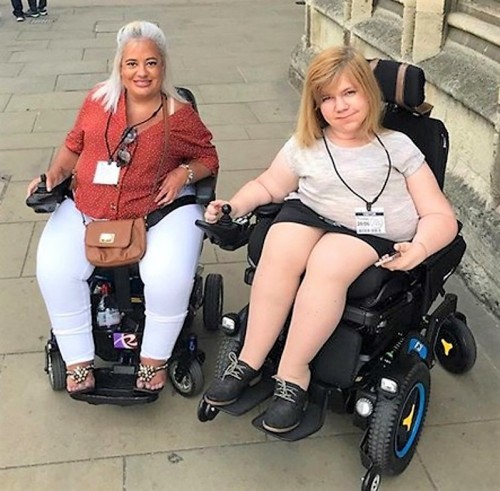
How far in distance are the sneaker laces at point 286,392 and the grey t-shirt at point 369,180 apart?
0.58 meters

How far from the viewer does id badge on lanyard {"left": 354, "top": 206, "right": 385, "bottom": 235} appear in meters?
2.52

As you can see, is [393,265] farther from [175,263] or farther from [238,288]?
[238,288]

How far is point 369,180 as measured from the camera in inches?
102

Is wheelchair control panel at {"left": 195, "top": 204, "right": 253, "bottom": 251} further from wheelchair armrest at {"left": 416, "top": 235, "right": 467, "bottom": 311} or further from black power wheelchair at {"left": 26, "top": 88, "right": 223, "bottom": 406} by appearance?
wheelchair armrest at {"left": 416, "top": 235, "right": 467, "bottom": 311}

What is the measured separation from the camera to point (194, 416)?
289 cm

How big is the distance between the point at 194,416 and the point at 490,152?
1982mm

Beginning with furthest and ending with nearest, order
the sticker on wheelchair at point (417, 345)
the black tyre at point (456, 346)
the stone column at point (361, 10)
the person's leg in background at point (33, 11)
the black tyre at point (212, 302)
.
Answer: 1. the person's leg in background at point (33, 11)
2. the stone column at point (361, 10)
3. the black tyre at point (212, 302)
4. the black tyre at point (456, 346)
5. the sticker on wheelchair at point (417, 345)

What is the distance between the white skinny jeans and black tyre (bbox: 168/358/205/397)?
139mm

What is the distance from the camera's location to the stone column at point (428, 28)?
433cm

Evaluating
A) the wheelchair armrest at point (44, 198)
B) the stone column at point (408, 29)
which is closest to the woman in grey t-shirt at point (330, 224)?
the wheelchair armrest at point (44, 198)

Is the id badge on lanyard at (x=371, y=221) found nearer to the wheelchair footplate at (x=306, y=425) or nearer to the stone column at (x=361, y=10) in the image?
the wheelchair footplate at (x=306, y=425)

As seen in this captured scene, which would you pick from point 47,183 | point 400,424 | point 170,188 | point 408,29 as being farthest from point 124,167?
point 408,29

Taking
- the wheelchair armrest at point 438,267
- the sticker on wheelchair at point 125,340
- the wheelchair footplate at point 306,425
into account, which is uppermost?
the wheelchair armrest at point 438,267

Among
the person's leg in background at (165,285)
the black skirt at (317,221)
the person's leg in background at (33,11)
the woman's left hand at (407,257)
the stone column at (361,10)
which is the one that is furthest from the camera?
the person's leg in background at (33,11)
